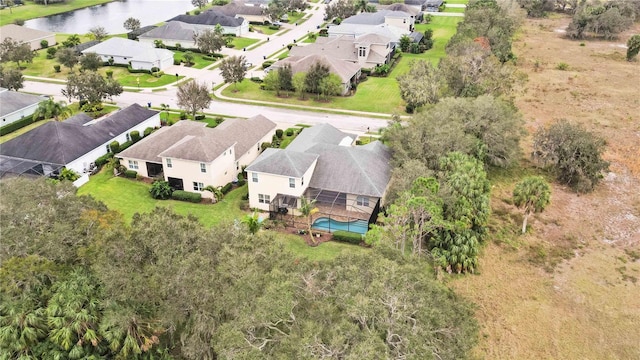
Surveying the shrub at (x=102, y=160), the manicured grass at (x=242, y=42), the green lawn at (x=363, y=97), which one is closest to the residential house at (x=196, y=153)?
the shrub at (x=102, y=160)

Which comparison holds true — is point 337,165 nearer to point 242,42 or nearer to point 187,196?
point 187,196

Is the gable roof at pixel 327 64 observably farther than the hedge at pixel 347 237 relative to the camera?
Yes

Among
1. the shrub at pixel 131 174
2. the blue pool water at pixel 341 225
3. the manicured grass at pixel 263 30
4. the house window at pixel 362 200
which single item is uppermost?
the manicured grass at pixel 263 30

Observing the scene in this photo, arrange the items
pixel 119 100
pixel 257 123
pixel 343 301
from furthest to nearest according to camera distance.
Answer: pixel 119 100 < pixel 257 123 < pixel 343 301

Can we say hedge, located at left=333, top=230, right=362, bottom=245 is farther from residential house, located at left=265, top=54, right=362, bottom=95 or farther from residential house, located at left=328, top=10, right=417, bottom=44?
residential house, located at left=328, top=10, right=417, bottom=44

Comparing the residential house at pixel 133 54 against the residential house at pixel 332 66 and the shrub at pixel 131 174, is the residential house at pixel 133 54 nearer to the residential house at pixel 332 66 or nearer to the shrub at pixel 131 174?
the residential house at pixel 332 66

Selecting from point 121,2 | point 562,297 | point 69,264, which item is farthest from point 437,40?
point 121,2

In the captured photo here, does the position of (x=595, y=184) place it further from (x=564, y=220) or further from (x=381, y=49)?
(x=381, y=49)
